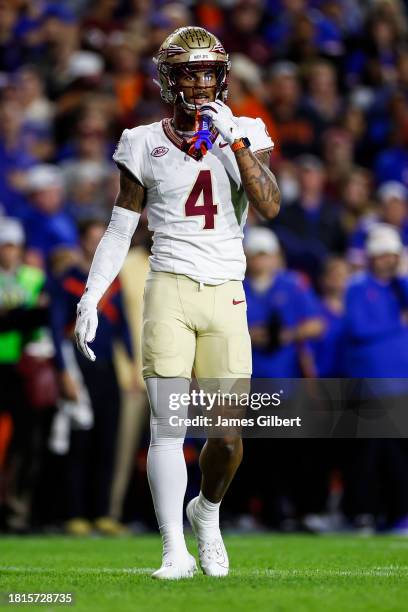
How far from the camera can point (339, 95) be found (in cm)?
1616

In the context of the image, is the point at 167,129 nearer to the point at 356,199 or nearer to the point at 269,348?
the point at 269,348

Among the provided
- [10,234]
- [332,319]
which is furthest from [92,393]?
[332,319]

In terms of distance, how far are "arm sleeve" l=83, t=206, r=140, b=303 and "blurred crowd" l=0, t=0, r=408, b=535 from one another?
427cm

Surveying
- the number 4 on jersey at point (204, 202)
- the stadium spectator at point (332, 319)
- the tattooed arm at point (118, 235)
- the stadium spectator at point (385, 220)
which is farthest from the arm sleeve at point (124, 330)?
the number 4 on jersey at point (204, 202)

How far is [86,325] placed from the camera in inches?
241

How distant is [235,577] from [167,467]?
611mm

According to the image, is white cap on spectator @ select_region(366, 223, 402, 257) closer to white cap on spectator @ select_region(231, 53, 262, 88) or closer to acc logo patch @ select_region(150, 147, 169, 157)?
white cap on spectator @ select_region(231, 53, 262, 88)

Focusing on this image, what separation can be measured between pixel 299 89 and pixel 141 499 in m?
5.73

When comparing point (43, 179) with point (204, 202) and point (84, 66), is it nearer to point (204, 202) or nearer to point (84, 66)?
point (84, 66)

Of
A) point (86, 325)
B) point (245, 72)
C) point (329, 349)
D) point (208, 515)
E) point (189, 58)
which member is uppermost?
point (245, 72)

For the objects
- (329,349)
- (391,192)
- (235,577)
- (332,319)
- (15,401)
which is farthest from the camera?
(391,192)

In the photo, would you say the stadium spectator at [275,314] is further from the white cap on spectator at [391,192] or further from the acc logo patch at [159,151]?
the acc logo patch at [159,151]

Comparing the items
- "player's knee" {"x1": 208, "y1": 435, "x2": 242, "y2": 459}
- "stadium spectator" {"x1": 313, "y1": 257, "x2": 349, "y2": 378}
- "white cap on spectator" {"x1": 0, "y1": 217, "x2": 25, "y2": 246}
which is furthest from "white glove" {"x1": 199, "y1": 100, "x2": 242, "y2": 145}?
"stadium spectator" {"x1": 313, "y1": 257, "x2": 349, "y2": 378}

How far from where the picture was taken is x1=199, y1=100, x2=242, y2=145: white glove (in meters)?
6.03
